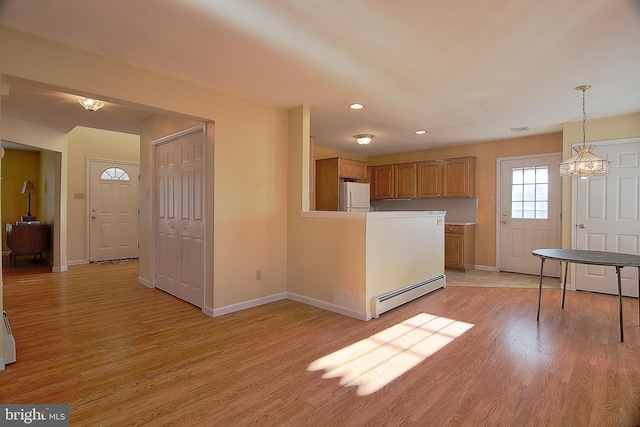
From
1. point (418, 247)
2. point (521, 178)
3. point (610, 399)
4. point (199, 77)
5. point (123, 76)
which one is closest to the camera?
point (610, 399)

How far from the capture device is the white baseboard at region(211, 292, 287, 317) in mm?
3547

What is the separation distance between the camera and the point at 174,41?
8.12ft

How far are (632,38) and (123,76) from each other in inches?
158

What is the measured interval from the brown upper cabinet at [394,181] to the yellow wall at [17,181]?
748 centimetres

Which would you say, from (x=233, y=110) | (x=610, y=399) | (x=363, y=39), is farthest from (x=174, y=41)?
(x=610, y=399)

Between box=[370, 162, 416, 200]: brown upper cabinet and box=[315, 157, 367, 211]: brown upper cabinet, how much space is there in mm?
989

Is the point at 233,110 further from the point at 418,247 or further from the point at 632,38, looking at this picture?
the point at 632,38

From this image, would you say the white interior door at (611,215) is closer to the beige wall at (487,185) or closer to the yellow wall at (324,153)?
the beige wall at (487,185)

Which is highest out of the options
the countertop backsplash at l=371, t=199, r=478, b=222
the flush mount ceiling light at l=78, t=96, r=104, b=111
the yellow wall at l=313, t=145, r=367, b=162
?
the yellow wall at l=313, t=145, r=367, b=162

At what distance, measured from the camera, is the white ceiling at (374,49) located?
6.81ft

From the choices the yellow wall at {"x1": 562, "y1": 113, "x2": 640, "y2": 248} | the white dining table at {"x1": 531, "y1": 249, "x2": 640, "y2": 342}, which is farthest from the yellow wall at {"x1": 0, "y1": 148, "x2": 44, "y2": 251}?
the yellow wall at {"x1": 562, "y1": 113, "x2": 640, "y2": 248}

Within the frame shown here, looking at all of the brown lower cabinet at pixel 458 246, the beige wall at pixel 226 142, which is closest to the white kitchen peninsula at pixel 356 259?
A: the beige wall at pixel 226 142

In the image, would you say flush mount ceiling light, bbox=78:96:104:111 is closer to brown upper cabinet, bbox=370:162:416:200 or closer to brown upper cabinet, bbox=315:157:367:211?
brown upper cabinet, bbox=315:157:367:211

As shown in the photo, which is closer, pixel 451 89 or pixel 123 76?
pixel 123 76
